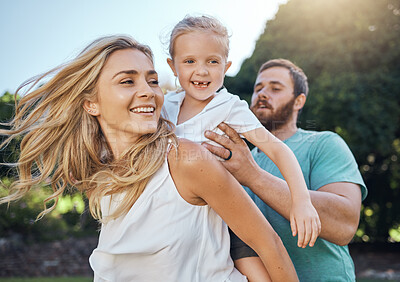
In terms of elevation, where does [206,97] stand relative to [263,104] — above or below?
above

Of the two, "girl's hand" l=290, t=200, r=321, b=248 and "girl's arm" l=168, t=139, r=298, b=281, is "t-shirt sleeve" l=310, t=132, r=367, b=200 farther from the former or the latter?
"girl's arm" l=168, t=139, r=298, b=281

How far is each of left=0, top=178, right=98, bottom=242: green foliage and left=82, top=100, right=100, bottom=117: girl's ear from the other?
27.7 ft

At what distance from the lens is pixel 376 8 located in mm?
10500

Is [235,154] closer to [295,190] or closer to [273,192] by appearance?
[273,192]

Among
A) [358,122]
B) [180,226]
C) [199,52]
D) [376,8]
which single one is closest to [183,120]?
[199,52]

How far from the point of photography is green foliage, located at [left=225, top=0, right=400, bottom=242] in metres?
9.76

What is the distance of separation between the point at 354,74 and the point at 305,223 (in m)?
8.82

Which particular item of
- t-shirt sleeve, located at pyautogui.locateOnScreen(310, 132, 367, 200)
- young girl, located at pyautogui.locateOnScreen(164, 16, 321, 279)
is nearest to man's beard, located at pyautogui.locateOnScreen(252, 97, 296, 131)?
t-shirt sleeve, located at pyautogui.locateOnScreen(310, 132, 367, 200)

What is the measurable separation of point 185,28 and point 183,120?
1.94 feet

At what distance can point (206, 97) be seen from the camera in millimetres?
2637

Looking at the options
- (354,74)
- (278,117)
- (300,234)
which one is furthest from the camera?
(354,74)

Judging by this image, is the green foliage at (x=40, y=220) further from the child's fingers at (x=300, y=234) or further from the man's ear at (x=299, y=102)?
the child's fingers at (x=300, y=234)

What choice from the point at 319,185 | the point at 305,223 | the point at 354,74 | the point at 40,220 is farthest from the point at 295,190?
the point at 40,220

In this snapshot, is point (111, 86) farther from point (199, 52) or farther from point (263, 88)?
point (263, 88)
